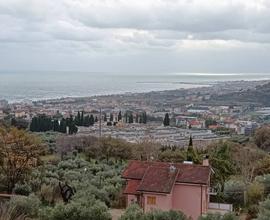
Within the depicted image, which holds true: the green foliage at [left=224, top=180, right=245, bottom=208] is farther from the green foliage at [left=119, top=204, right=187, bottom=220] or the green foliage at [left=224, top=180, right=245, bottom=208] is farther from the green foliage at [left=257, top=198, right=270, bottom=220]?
the green foliage at [left=119, top=204, right=187, bottom=220]

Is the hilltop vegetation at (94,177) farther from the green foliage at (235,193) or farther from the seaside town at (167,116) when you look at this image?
the seaside town at (167,116)

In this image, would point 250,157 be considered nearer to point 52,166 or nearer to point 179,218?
point 52,166

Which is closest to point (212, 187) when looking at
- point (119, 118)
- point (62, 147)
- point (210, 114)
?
point (62, 147)

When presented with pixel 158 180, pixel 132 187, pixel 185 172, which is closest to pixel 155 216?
pixel 158 180

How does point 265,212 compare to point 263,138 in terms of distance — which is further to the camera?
point 263,138

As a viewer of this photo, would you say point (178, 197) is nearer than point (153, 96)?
Yes

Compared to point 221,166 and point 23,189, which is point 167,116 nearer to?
point 221,166

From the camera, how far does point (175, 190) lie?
18.1 meters

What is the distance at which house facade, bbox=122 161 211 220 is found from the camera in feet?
58.1

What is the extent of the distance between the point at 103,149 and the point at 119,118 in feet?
147

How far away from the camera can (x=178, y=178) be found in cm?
1817

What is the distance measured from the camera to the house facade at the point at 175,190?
17703 millimetres

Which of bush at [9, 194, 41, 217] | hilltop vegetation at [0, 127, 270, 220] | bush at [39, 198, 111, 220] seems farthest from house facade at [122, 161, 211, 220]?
bush at [39, 198, 111, 220]

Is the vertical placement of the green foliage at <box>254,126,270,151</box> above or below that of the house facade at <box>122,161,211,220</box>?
below
